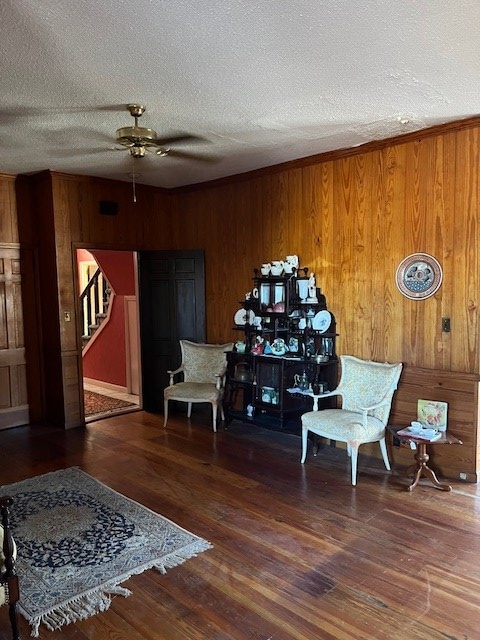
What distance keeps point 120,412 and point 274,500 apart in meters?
3.03

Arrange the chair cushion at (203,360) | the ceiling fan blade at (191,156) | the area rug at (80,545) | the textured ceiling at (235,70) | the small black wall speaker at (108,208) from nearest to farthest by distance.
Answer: the textured ceiling at (235,70)
the area rug at (80,545)
the ceiling fan blade at (191,156)
the chair cushion at (203,360)
the small black wall speaker at (108,208)

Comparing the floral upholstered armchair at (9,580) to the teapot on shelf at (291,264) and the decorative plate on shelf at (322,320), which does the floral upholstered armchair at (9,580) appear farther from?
the teapot on shelf at (291,264)

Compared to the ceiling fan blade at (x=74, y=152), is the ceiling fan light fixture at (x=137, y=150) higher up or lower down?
lower down

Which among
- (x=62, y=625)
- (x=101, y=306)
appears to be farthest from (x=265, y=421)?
(x=101, y=306)

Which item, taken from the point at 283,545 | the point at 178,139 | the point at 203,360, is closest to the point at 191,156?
the point at 178,139

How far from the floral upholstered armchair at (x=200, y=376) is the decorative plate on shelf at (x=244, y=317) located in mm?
300

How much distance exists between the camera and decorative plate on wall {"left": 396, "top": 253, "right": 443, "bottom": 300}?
3898 mm

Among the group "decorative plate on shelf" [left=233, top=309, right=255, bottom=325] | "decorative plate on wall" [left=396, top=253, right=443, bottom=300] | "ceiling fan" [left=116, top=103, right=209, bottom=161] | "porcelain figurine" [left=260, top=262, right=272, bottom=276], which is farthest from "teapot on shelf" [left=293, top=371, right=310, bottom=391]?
"ceiling fan" [left=116, top=103, right=209, bottom=161]

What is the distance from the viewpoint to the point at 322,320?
15.2 feet

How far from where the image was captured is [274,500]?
349 centimetres

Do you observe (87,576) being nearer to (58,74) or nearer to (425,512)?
(425,512)

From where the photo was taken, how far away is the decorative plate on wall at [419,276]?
3.90 m

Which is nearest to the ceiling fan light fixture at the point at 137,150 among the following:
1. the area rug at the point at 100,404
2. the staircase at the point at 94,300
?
the area rug at the point at 100,404

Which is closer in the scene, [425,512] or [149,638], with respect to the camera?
[149,638]
